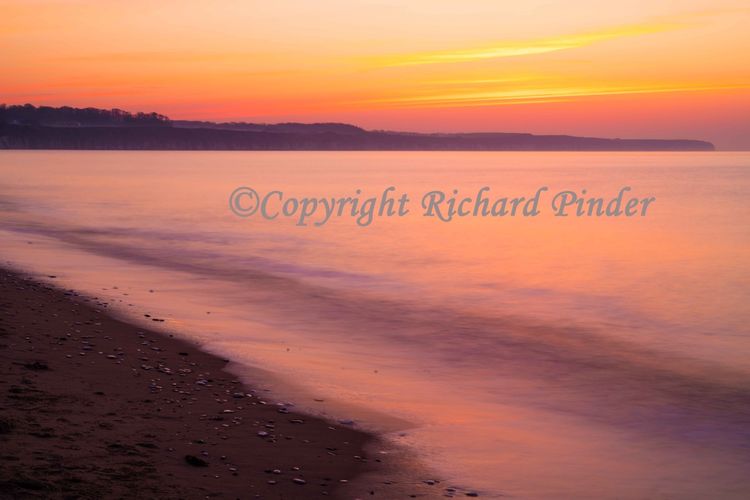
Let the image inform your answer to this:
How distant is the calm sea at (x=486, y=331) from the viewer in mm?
8055

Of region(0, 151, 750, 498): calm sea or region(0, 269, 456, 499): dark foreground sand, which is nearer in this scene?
region(0, 269, 456, 499): dark foreground sand

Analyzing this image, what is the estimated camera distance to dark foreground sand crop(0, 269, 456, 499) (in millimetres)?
5852

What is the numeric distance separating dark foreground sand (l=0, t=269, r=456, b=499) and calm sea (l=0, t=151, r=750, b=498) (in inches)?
29.0

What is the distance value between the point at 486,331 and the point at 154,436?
898cm

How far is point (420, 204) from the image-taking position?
2222 inches

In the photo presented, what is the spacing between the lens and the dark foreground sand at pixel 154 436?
5.85 metres

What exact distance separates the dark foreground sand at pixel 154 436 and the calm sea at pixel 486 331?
74 centimetres

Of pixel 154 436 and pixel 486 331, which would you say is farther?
pixel 486 331

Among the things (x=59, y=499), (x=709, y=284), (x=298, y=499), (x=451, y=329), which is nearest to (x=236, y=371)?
(x=298, y=499)

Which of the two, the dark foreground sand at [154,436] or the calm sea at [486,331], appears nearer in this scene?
the dark foreground sand at [154,436]

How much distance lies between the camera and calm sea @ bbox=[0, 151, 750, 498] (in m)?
8.05

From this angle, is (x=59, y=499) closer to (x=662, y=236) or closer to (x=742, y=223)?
(x=662, y=236)

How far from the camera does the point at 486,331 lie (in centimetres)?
1488

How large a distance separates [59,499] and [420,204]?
170 ft
